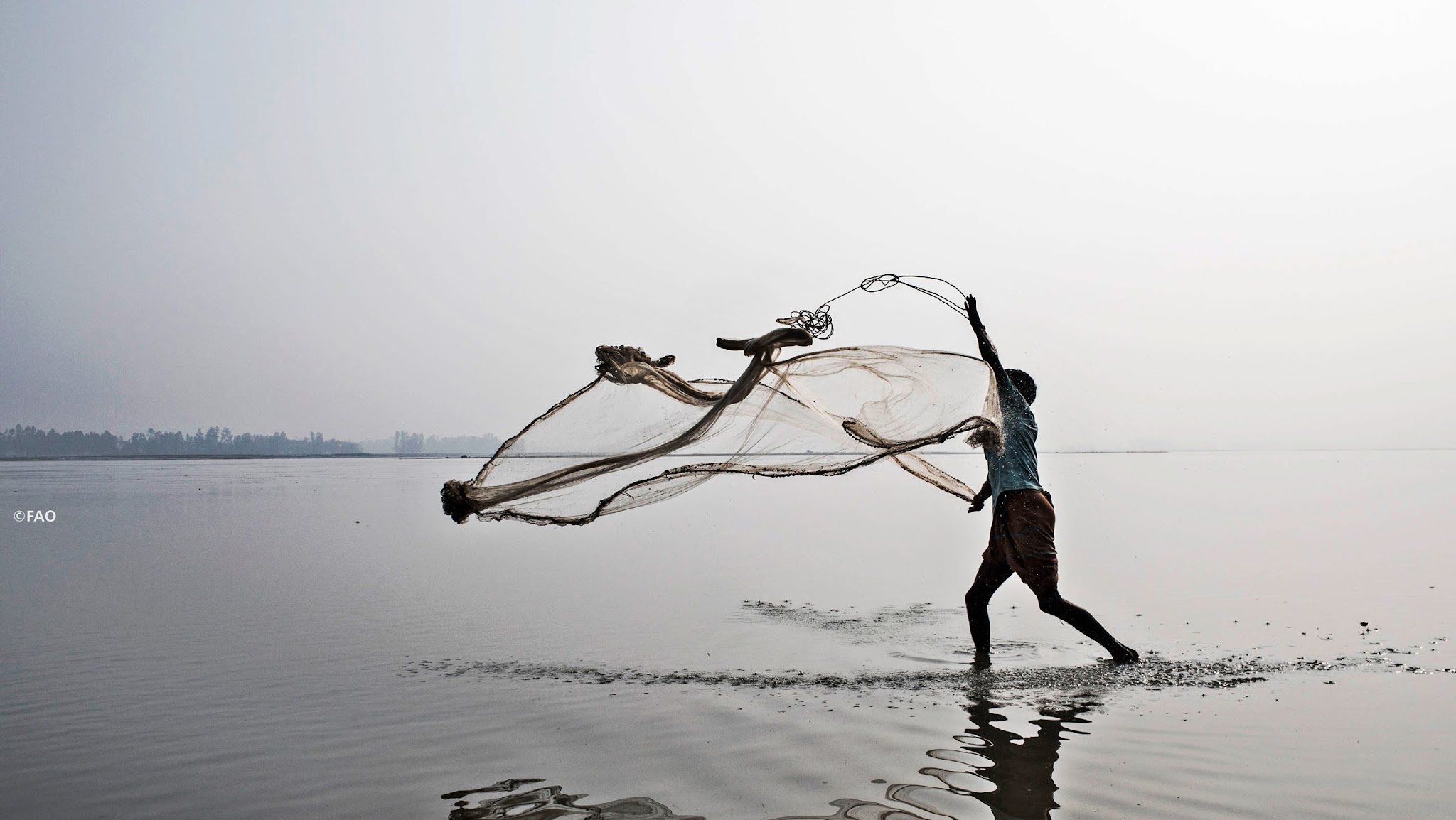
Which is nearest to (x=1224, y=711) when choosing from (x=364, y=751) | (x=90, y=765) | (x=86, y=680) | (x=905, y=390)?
(x=905, y=390)

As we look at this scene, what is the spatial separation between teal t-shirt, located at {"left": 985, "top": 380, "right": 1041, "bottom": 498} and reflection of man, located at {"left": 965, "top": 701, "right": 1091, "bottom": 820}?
158 centimetres

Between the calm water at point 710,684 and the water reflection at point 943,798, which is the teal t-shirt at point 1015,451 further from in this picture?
the water reflection at point 943,798

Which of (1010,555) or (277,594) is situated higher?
(1010,555)

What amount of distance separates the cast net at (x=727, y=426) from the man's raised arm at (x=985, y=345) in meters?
0.07

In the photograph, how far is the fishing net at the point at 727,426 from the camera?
6.24 meters

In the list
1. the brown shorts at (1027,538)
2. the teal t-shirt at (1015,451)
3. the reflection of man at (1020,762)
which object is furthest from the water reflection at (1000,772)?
the teal t-shirt at (1015,451)

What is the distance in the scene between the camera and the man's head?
6.60m

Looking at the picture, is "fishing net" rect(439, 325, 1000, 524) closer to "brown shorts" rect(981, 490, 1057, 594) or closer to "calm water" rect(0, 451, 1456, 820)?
"brown shorts" rect(981, 490, 1057, 594)

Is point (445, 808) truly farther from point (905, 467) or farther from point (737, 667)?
point (905, 467)

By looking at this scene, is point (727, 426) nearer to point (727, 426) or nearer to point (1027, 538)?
point (727, 426)

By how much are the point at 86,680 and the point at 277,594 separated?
3.81 meters

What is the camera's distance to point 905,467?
7535 millimetres

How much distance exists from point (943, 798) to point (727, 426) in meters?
3.12

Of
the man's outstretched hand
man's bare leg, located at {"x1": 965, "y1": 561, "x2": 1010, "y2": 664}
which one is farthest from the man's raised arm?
man's bare leg, located at {"x1": 965, "y1": 561, "x2": 1010, "y2": 664}
